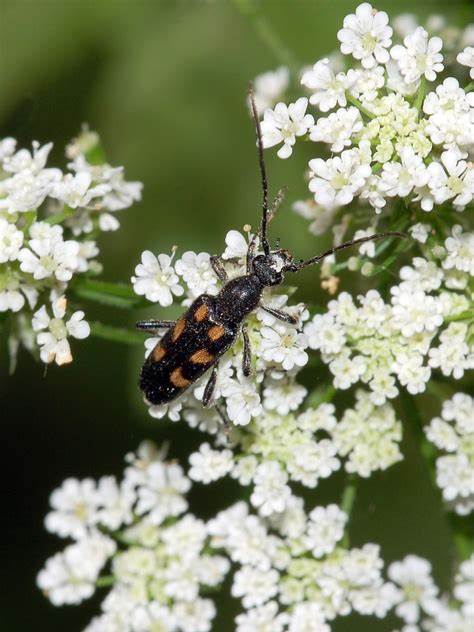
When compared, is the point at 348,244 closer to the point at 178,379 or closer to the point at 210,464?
the point at 178,379

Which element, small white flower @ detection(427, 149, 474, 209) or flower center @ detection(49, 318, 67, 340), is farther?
flower center @ detection(49, 318, 67, 340)

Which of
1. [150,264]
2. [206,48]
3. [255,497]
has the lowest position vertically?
[255,497]

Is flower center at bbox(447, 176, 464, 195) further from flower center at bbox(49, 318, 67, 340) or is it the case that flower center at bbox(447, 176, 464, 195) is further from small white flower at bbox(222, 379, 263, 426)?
flower center at bbox(49, 318, 67, 340)

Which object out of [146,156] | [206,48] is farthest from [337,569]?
[206,48]

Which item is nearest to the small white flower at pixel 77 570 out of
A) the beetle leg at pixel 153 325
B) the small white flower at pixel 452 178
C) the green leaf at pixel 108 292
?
the beetle leg at pixel 153 325

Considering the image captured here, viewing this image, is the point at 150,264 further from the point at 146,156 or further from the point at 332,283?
the point at 146,156

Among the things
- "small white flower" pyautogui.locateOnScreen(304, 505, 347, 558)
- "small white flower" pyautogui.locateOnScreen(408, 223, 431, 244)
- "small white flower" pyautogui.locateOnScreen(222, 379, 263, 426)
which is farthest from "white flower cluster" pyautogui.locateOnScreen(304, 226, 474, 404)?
"small white flower" pyautogui.locateOnScreen(304, 505, 347, 558)
